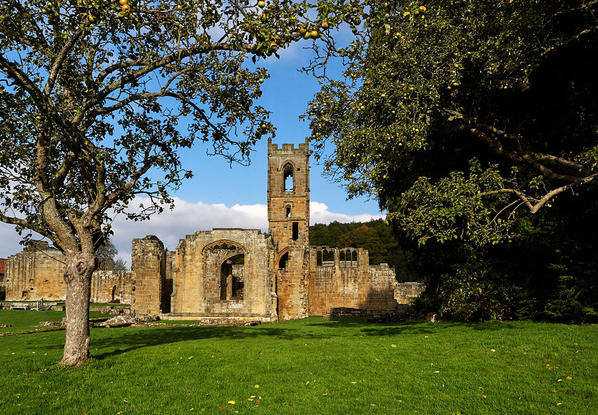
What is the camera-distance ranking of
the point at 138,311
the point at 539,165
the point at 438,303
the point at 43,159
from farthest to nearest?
the point at 138,311 < the point at 438,303 < the point at 539,165 < the point at 43,159

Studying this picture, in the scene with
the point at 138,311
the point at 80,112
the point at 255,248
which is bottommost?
the point at 138,311

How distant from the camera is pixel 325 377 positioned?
22.2ft

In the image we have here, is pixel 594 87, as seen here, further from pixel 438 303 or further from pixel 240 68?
pixel 240 68

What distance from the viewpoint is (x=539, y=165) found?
37.3 feet

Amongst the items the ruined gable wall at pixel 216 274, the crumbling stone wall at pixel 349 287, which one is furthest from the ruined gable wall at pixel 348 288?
the ruined gable wall at pixel 216 274

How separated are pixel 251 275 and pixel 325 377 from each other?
19845mm

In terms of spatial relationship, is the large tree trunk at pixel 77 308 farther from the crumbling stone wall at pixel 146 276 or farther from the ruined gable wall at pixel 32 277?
the ruined gable wall at pixel 32 277

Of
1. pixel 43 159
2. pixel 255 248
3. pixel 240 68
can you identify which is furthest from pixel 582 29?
pixel 255 248

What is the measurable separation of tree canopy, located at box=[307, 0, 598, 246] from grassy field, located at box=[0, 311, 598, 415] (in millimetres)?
2940

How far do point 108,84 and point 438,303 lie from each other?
43.7 feet

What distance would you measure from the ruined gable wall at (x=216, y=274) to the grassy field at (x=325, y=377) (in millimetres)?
15318

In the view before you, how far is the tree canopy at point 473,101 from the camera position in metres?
10.2

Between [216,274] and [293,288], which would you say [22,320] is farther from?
[293,288]

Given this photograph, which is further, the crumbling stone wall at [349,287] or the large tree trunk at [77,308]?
the crumbling stone wall at [349,287]
